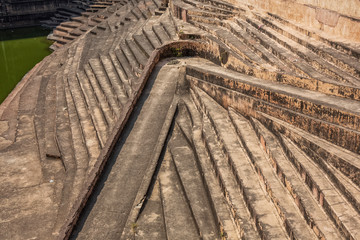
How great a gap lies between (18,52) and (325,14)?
13777 millimetres

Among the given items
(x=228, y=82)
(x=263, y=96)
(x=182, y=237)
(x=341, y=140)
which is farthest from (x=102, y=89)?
(x=341, y=140)

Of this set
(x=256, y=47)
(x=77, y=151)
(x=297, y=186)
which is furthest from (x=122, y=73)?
(x=297, y=186)

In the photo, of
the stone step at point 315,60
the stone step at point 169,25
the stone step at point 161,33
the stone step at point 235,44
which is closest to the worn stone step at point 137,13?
the stone step at point 169,25

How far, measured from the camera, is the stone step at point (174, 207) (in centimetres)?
578

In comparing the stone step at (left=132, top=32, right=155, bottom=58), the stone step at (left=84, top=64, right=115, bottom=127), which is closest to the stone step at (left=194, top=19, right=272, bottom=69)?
the stone step at (left=132, top=32, right=155, bottom=58)

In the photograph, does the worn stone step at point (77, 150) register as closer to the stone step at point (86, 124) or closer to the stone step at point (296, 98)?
the stone step at point (86, 124)

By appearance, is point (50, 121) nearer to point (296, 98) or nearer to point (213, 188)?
point (213, 188)

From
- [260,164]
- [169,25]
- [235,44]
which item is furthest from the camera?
[169,25]

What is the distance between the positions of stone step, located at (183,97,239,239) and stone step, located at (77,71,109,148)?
202 cm

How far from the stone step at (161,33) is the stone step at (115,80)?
50.4 inches

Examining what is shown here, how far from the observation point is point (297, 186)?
5.34 m

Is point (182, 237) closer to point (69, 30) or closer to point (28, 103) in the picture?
point (28, 103)

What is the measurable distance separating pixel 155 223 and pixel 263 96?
93.1 inches

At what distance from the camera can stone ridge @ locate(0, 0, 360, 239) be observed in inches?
213
